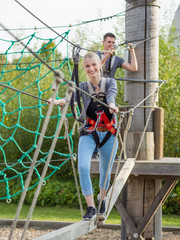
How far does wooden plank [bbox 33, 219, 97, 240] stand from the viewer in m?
1.85

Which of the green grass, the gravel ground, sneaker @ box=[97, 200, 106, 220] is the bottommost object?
the green grass

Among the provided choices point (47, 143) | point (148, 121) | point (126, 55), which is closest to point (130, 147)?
point (148, 121)

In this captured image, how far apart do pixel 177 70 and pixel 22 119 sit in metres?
3.61

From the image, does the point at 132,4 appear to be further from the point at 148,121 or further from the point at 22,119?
the point at 22,119

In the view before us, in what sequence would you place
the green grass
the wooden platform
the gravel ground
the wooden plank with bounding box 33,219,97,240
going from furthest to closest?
1. the green grass
2. the gravel ground
3. the wooden platform
4. the wooden plank with bounding box 33,219,97,240

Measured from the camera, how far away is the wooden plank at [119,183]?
2.57 m

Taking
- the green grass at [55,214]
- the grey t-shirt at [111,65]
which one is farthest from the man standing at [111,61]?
the green grass at [55,214]

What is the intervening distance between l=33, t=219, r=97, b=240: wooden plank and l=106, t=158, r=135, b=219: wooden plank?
232 millimetres

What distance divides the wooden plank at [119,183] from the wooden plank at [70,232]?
23 cm

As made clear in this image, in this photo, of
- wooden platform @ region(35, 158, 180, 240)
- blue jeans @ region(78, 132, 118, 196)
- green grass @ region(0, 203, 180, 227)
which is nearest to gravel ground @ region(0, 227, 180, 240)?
green grass @ region(0, 203, 180, 227)

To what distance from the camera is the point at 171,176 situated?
369cm

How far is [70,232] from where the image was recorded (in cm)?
204

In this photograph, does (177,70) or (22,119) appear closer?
(177,70)

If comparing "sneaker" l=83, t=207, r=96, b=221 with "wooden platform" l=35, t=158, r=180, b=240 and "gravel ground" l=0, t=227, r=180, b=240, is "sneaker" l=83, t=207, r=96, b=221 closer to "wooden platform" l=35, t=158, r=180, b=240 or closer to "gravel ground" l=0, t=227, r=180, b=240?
"wooden platform" l=35, t=158, r=180, b=240
